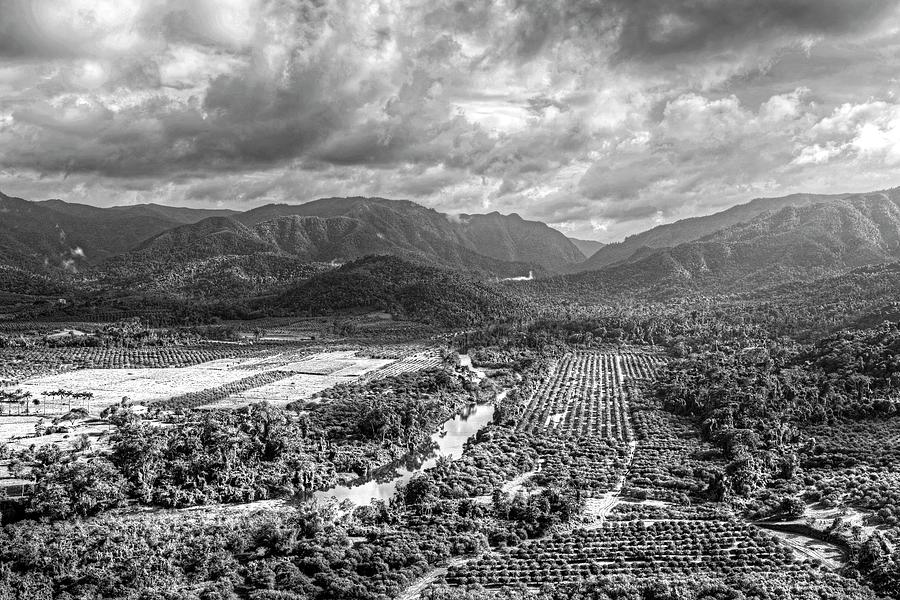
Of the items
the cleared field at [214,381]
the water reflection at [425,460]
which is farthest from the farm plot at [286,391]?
the water reflection at [425,460]

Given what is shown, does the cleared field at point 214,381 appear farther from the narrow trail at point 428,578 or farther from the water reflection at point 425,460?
the narrow trail at point 428,578

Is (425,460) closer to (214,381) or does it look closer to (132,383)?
(214,381)

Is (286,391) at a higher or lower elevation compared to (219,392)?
lower

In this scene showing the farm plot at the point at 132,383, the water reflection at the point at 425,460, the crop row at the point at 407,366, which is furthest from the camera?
the crop row at the point at 407,366

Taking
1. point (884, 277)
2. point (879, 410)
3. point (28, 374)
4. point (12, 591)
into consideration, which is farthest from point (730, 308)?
point (12, 591)

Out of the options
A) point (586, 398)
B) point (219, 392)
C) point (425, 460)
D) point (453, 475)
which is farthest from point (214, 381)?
point (453, 475)

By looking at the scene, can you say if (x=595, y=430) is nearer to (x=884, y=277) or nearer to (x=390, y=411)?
(x=390, y=411)

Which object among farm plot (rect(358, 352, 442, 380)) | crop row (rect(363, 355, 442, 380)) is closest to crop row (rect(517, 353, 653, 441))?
crop row (rect(363, 355, 442, 380))
